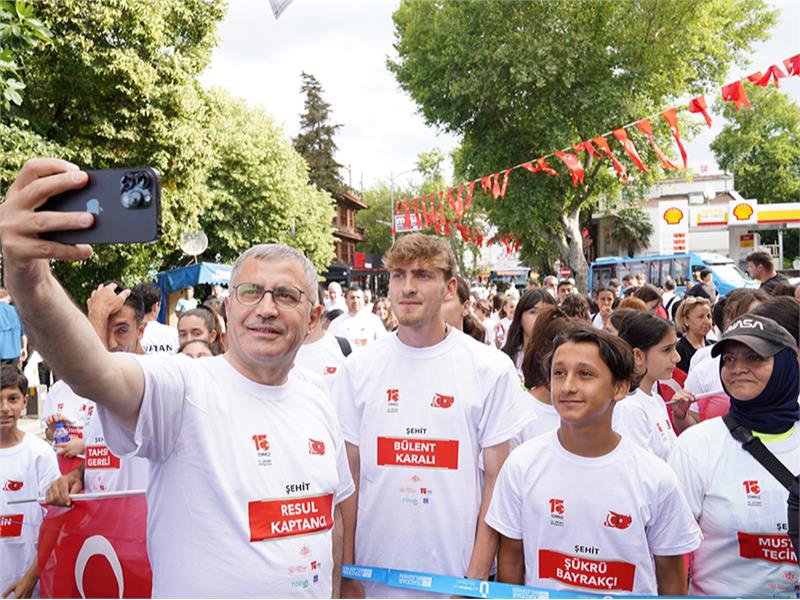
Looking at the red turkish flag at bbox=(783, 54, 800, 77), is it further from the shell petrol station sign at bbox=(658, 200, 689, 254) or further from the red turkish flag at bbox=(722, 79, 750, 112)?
the shell petrol station sign at bbox=(658, 200, 689, 254)

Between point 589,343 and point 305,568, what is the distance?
137cm

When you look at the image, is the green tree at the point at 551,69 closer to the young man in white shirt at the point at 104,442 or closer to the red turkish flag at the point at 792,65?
the red turkish flag at the point at 792,65

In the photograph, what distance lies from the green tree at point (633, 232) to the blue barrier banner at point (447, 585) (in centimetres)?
4694

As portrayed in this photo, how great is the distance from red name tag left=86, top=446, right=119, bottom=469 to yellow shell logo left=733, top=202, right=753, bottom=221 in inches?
1605

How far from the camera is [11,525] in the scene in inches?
137

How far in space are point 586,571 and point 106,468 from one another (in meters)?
2.16

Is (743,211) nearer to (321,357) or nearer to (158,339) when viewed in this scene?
(321,357)

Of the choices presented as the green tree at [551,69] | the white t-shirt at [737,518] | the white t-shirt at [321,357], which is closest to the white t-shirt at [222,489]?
the white t-shirt at [737,518]

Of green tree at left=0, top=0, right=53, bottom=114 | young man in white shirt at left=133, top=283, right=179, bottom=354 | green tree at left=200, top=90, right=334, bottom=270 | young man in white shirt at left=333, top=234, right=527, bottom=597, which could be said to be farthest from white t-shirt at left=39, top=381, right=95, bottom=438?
green tree at left=200, top=90, right=334, bottom=270

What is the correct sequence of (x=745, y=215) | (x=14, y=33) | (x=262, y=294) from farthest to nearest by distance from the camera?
(x=745, y=215) < (x=14, y=33) < (x=262, y=294)

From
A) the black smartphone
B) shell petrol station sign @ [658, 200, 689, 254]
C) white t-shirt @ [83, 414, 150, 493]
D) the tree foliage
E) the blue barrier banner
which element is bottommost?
the blue barrier banner

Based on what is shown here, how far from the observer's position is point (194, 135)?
17438 millimetres

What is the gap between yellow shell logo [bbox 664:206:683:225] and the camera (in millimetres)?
23531

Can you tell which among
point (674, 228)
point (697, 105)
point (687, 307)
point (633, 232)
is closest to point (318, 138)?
point (633, 232)
